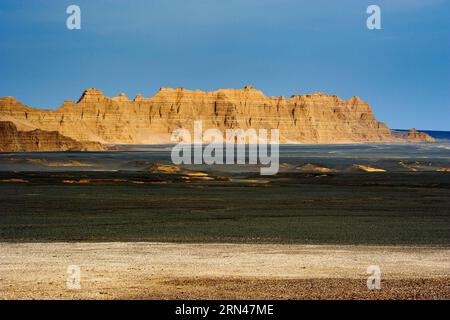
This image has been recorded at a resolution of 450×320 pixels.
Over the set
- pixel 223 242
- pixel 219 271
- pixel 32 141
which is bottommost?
pixel 32 141

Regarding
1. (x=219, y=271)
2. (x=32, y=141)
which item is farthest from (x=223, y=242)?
(x=32, y=141)

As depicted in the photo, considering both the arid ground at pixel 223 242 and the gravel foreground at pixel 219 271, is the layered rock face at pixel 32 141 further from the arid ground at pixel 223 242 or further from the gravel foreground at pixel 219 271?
the gravel foreground at pixel 219 271

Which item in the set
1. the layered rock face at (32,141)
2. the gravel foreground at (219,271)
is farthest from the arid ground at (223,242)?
the layered rock face at (32,141)

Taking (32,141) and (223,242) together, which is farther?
(32,141)

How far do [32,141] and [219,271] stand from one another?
11307 centimetres

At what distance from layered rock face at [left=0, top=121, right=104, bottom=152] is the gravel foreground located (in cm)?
10276

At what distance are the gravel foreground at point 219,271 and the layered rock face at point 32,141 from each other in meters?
103

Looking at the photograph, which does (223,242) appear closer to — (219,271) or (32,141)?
(219,271)

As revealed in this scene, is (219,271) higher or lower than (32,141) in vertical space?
higher

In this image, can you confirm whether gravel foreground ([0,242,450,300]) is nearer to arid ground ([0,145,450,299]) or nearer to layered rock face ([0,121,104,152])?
arid ground ([0,145,450,299])

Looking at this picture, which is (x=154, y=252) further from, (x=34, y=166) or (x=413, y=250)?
(x=34, y=166)

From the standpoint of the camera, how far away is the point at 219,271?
15953 millimetres
